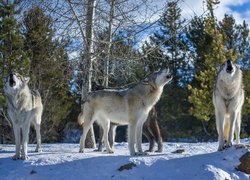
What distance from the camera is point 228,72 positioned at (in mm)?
8133

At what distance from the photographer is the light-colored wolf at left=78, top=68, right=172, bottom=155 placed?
8.97 m

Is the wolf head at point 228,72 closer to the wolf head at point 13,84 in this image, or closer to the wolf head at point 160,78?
the wolf head at point 160,78

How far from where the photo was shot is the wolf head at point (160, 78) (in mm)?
9055

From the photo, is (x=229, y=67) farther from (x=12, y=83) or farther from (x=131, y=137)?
(x=12, y=83)

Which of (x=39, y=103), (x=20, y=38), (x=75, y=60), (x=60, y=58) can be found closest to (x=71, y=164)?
(x=39, y=103)

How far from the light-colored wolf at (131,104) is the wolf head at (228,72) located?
1250 millimetres

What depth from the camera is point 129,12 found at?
37.9 feet

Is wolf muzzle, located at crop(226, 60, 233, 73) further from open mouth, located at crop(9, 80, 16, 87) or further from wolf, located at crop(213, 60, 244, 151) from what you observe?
open mouth, located at crop(9, 80, 16, 87)

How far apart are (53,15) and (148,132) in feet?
13.6

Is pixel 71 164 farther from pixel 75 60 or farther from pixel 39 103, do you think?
pixel 75 60

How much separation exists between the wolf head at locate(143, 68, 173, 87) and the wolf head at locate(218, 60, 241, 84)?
3.96 ft

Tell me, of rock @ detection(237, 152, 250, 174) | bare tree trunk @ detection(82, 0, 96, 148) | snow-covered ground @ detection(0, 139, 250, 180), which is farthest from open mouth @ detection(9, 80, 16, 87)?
rock @ detection(237, 152, 250, 174)

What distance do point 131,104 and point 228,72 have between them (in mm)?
2193

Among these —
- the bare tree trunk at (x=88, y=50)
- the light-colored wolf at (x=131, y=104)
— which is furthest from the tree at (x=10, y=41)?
the light-colored wolf at (x=131, y=104)
